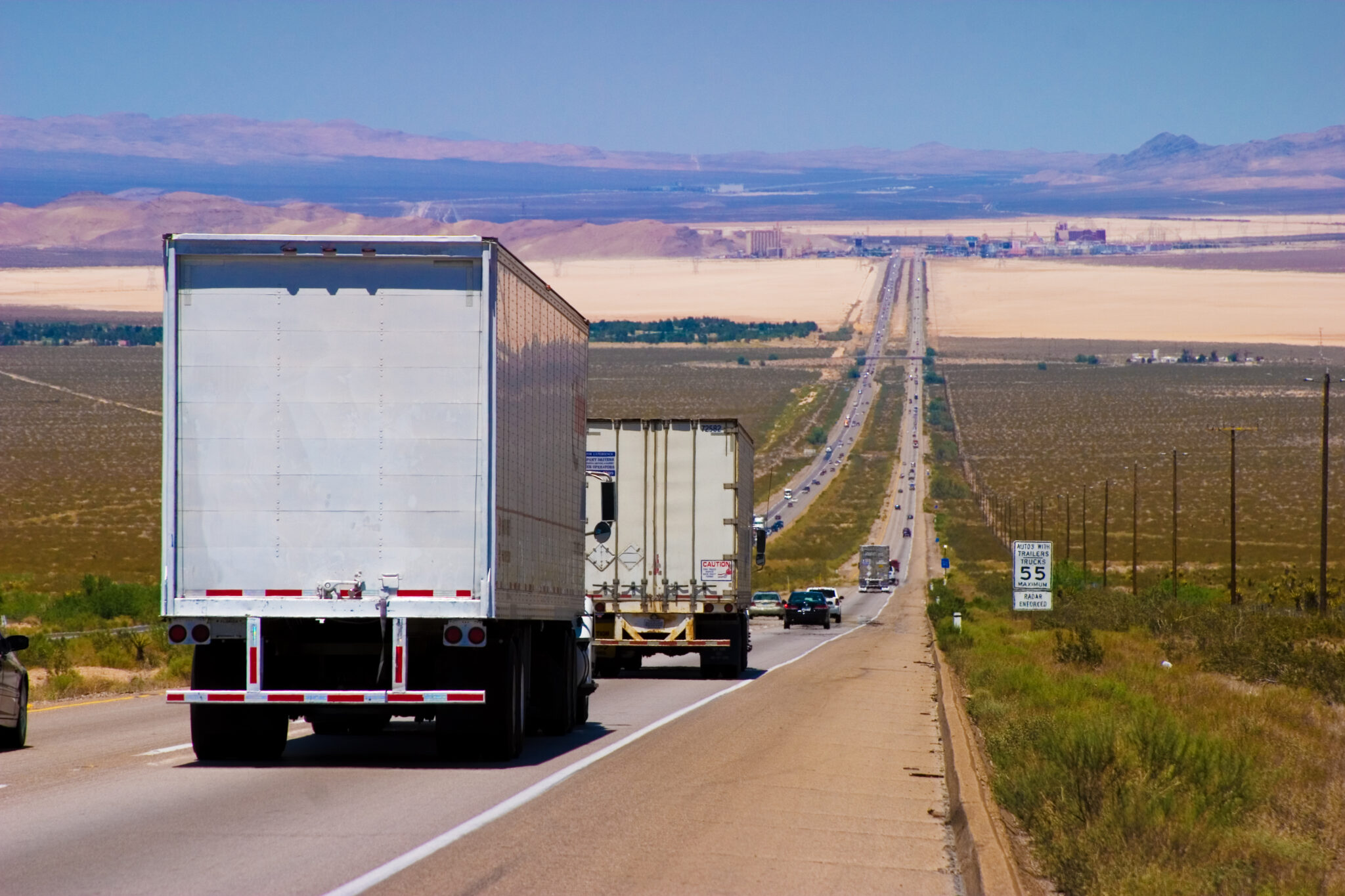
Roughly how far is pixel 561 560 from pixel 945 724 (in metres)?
4.83

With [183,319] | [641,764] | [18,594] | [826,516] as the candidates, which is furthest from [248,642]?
[826,516]

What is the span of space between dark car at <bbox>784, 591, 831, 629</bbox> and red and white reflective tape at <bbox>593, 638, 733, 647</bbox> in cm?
3366

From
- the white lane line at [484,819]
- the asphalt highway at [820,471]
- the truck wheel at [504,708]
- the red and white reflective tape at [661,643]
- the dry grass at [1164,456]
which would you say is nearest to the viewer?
the white lane line at [484,819]

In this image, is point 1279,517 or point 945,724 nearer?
point 945,724

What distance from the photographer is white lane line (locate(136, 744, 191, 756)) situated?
1556cm

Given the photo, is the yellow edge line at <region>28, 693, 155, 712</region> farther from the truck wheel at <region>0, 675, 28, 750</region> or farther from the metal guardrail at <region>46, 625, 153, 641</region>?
the metal guardrail at <region>46, 625, 153, 641</region>

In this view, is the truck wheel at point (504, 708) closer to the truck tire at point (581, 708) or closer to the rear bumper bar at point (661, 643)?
the truck tire at point (581, 708)

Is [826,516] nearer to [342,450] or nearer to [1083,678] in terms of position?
[1083,678]

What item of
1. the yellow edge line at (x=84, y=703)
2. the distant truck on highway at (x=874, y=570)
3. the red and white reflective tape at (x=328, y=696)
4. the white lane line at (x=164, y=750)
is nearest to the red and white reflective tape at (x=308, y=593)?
the red and white reflective tape at (x=328, y=696)

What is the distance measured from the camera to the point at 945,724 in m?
18.4

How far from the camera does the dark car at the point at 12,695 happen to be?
49.6 feet

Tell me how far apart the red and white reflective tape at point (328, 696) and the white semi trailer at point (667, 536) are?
14421mm

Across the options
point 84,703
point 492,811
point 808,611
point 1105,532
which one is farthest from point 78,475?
point 492,811

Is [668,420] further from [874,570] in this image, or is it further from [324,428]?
[874,570]
